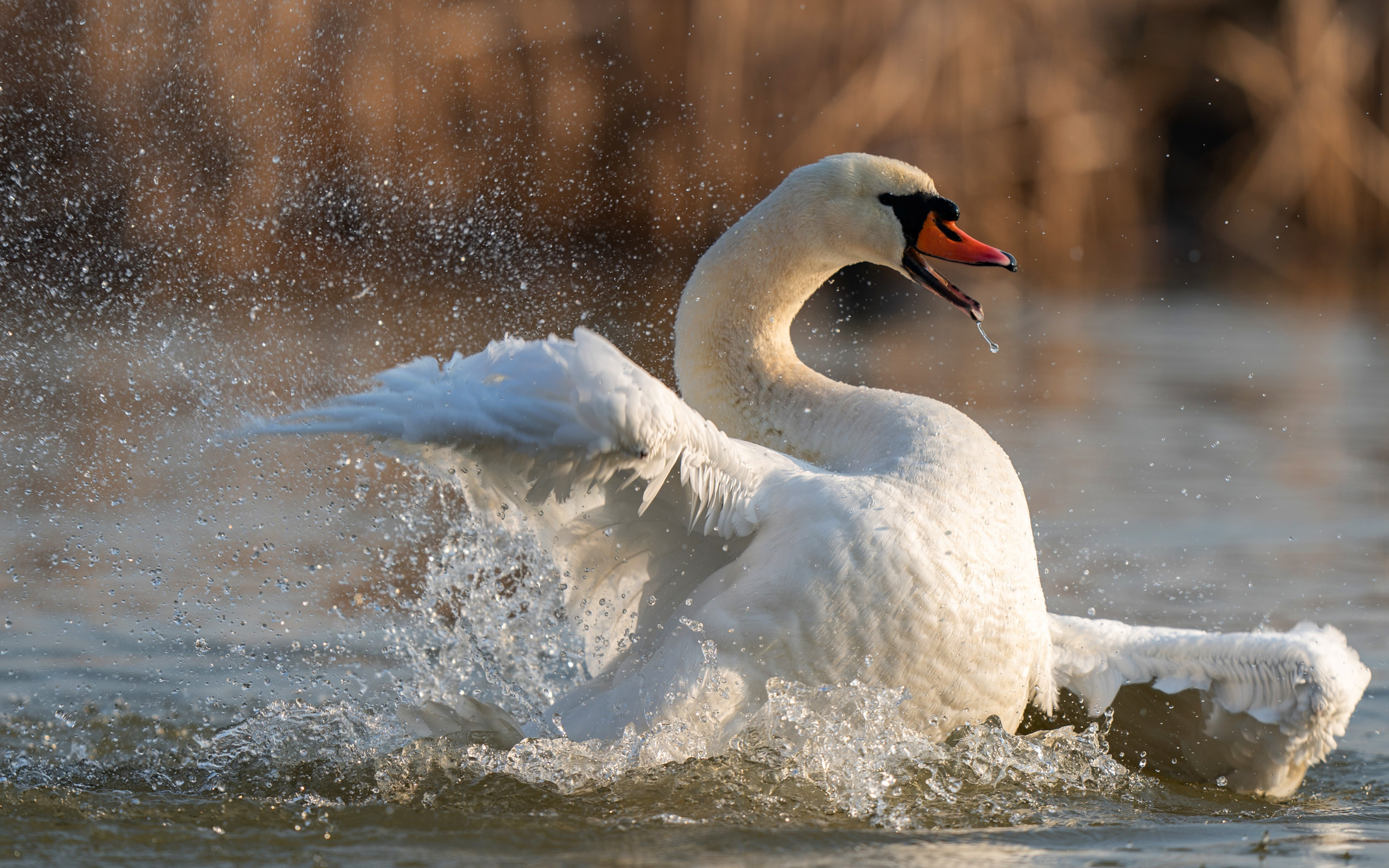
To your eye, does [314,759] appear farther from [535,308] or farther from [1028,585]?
[535,308]

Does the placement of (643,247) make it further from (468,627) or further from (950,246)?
(468,627)

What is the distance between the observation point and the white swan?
10.7ft

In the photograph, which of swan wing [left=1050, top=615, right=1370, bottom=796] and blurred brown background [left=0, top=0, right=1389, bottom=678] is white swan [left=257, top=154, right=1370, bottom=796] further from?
blurred brown background [left=0, top=0, right=1389, bottom=678]

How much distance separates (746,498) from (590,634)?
0.67 metres

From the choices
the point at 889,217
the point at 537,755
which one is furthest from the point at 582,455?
the point at 889,217

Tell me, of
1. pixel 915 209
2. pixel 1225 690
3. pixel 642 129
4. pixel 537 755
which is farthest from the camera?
pixel 642 129

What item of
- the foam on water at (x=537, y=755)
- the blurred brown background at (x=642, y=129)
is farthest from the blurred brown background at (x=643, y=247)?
the foam on water at (x=537, y=755)

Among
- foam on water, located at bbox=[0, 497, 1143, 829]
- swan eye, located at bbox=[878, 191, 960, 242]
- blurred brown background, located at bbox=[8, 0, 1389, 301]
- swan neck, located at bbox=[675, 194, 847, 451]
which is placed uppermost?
blurred brown background, located at bbox=[8, 0, 1389, 301]

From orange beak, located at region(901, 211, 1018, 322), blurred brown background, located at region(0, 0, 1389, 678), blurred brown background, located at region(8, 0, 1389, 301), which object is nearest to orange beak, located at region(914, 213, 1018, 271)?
orange beak, located at region(901, 211, 1018, 322)

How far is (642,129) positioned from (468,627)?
8.14 metres

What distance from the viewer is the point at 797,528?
3408 mm

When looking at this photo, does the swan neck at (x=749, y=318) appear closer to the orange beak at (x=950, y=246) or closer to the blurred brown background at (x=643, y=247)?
the orange beak at (x=950, y=246)

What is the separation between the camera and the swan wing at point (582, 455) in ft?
10.4

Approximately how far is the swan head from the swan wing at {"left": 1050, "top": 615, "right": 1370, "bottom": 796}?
95 cm
